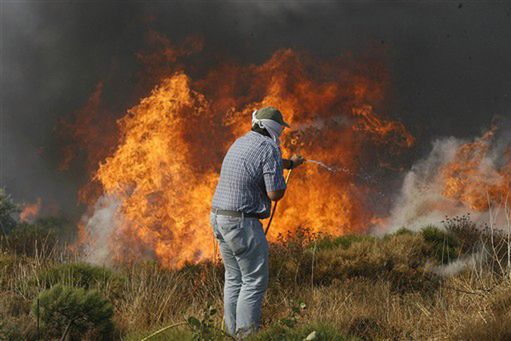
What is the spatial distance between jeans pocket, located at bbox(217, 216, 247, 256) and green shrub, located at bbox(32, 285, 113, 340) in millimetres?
1465

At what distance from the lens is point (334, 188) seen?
1584 centimetres

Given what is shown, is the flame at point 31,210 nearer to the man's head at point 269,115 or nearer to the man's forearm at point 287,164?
the man's forearm at point 287,164

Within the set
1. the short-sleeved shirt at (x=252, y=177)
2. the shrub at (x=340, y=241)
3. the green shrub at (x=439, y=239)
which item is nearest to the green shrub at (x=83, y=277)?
the short-sleeved shirt at (x=252, y=177)

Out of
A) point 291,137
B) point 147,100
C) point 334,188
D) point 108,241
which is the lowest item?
A: point 108,241

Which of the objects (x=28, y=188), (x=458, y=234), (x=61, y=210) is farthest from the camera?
(x=28, y=188)

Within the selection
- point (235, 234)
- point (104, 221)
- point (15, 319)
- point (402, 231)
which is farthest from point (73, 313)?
point (104, 221)

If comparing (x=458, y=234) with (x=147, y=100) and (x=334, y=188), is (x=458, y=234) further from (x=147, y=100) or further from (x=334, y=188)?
(x=147, y=100)

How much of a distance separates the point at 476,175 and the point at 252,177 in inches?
562

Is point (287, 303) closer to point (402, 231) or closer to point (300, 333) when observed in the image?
point (300, 333)

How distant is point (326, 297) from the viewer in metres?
6.11

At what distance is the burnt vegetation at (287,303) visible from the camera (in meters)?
4.25

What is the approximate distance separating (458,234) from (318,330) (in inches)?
368

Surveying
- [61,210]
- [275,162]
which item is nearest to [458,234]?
[275,162]

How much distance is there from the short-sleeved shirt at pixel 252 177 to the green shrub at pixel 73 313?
1506mm
